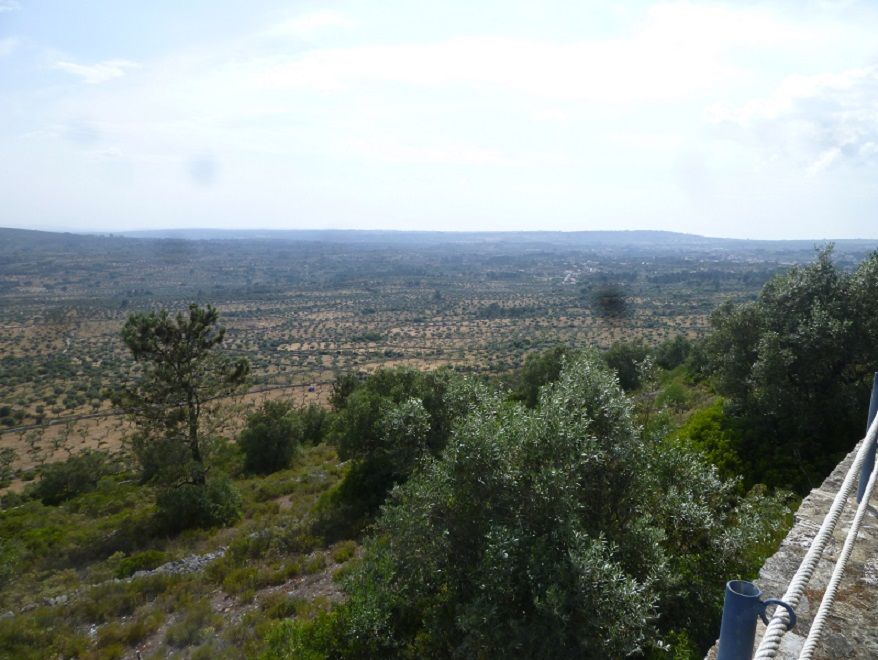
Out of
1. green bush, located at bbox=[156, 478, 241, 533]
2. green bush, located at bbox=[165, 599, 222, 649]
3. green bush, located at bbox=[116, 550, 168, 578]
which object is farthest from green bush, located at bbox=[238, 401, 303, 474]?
green bush, located at bbox=[165, 599, 222, 649]

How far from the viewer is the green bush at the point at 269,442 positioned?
85.3 ft

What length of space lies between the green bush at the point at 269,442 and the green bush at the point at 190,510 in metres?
7.33

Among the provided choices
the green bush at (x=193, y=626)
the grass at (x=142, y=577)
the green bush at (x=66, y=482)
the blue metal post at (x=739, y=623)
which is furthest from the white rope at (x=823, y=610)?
the green bush at (x=66, y=482)

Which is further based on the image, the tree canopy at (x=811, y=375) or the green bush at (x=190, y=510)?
the green bush at (x=190, y=510)

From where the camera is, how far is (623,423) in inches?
294

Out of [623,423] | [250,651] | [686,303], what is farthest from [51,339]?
[686,303]

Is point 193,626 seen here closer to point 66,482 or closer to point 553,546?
point 553,546

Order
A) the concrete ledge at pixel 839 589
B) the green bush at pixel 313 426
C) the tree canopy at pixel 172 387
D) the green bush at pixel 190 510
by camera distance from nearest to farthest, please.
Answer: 1. the concrete ledge at pixel 839 589
2. the green bush at pixel 190 510
3. the tree canopy at pixel 172 387
4. the green bush at pixel 313 426

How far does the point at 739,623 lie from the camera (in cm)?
229

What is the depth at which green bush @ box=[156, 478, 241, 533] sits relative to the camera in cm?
1795

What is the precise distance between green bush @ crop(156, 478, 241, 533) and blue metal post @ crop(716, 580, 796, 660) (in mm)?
18665

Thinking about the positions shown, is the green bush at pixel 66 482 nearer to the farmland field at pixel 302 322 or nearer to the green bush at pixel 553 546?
the farmland field at pixel 302 322

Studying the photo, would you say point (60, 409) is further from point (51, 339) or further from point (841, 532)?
point (841, 532)

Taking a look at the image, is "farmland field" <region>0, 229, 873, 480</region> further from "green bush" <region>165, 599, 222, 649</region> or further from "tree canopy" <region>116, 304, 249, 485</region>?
"green bush" <region>165, 599, 222, 649</region>
